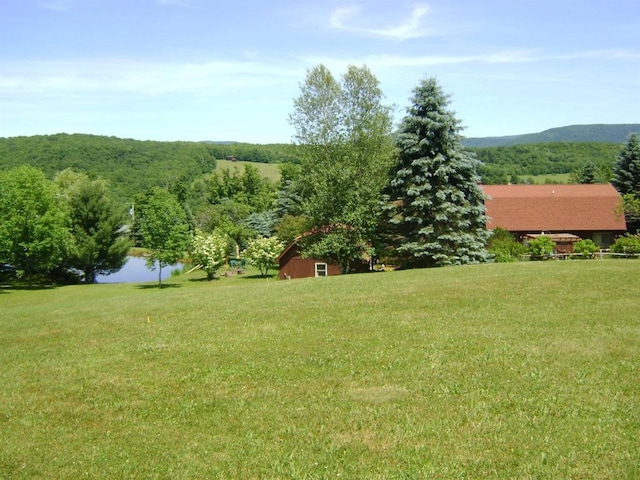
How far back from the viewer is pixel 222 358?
16.1 meters

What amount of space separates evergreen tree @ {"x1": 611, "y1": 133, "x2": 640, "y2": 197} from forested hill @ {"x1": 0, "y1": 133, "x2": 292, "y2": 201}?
82.5m

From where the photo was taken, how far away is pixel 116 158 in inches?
6329

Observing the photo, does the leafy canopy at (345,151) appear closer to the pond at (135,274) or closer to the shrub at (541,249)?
the shrub at (541,249)

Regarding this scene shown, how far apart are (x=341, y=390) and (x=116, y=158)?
525ft

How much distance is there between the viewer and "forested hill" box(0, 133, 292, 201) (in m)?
130

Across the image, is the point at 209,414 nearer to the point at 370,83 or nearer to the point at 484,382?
the point at 484,382

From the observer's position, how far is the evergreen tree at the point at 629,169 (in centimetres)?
6588

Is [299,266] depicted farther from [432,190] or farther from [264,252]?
[432,190]

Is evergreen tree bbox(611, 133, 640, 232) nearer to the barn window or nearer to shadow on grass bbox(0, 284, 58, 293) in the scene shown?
the barn window

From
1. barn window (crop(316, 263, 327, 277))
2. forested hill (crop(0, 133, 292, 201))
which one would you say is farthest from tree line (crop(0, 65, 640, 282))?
forested hill (crop(0, 133, 292, 201))

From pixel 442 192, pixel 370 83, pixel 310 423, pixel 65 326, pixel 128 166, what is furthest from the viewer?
pixel 128 166

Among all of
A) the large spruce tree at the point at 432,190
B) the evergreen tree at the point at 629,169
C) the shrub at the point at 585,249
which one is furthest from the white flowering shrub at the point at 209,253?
the evergreen tree at the point at 629,169

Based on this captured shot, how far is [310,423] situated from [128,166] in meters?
158

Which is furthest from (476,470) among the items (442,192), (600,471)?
(442,192)
